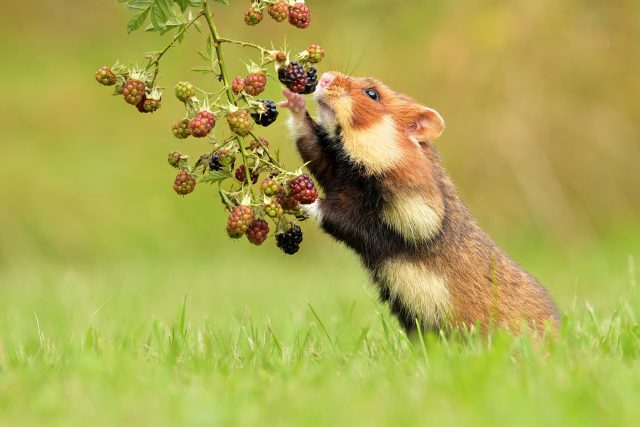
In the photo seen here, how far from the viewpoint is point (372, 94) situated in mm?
4598

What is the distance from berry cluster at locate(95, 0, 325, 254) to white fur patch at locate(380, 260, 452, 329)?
0.46 meters

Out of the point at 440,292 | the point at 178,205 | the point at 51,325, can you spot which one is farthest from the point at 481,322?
the point at 178,205

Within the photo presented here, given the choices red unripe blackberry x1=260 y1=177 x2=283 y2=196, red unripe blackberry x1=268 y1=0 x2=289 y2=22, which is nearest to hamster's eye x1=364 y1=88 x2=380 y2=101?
red unripe blackberry x1=268 y1=0 x2=289 y2=22

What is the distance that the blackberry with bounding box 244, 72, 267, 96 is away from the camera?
3902 mm

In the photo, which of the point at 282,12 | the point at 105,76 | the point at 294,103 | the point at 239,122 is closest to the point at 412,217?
the point at 294,103

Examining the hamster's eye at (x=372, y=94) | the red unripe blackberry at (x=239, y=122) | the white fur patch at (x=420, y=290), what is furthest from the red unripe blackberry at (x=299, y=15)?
the white fur patch at (x=420, y=290)

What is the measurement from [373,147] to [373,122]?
0.17m

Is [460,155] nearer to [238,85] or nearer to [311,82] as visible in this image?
[311,82]

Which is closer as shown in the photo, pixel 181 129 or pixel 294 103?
pixel 181 129

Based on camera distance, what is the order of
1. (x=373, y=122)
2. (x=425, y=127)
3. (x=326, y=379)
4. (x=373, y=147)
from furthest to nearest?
(x=425, y=127), (x=373, y=122), (x=373, y=147), (x=326, y=379)

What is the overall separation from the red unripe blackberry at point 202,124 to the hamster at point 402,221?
64 centimetres

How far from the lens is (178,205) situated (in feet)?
36.9

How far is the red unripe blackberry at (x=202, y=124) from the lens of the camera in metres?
3.77

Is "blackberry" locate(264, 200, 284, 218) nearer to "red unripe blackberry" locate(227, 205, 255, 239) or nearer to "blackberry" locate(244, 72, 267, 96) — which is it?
"red unripe blackberry" locate(227, 205, 255, 239)
